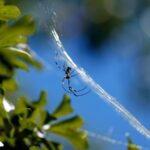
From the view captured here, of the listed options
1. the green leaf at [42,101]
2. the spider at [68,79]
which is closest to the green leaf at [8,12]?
the spider at [68,79]

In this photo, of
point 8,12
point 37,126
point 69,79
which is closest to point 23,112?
point 37,126

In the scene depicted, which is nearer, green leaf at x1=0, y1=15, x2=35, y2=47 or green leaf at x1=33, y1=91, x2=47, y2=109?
green leaf at x1=0, y1=15, x2=35, y2=47

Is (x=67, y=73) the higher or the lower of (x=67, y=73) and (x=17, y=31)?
the lower

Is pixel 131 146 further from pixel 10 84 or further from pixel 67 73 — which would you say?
pixel 10 84

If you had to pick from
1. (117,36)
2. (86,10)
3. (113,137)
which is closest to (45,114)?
(113,137)

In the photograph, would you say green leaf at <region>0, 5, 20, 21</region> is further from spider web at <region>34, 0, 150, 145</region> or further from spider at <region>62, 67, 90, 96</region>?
spider at <region>62, 67, 90, 96</region>

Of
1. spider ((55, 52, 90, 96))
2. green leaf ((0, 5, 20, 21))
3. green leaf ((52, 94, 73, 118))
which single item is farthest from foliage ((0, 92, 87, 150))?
green leaf ((0, 5, 20, 21))
